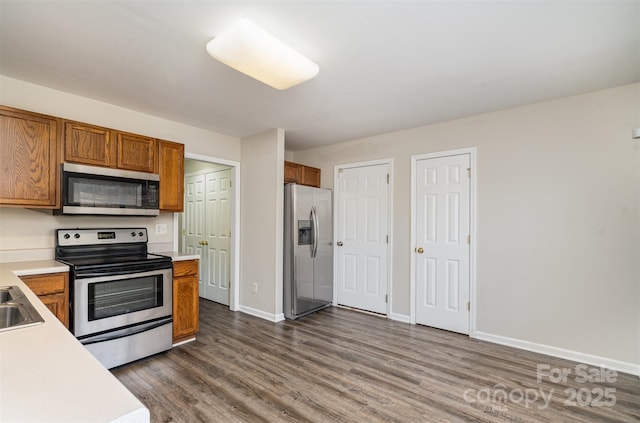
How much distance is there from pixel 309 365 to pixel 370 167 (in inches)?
103

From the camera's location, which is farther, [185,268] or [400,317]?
[400,317]

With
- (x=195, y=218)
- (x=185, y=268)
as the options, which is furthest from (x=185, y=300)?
(x=195, y=218)

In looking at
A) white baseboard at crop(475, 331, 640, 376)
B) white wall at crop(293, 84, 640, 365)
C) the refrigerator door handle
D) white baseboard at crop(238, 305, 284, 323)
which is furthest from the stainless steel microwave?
white baseboard at crop(475, 331, 640, 376)

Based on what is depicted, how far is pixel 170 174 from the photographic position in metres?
3.19

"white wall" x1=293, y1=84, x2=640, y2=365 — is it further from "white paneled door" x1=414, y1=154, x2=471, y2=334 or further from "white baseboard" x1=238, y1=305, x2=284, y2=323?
"white baseboard" x1=238, y1=305, x2=284, y2=323

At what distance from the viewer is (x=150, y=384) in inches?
90.7

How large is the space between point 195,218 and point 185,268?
2.13 m

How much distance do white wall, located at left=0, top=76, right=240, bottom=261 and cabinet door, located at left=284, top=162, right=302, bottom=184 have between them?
127cm

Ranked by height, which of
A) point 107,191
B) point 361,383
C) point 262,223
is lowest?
point 361,383

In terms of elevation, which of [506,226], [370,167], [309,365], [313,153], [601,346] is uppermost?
[313,153]

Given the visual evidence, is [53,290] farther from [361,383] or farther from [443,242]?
[443,242]

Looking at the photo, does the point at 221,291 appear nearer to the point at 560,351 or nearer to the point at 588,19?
the point at 560,351

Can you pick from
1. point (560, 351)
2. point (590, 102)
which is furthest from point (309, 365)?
point (590, 102)

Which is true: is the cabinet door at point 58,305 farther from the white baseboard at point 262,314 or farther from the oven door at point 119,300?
the white baseboard at point 262,314
